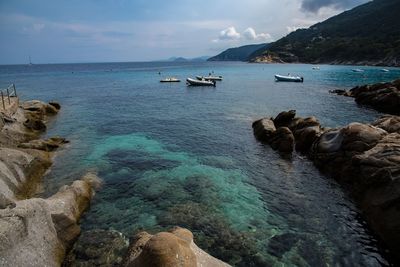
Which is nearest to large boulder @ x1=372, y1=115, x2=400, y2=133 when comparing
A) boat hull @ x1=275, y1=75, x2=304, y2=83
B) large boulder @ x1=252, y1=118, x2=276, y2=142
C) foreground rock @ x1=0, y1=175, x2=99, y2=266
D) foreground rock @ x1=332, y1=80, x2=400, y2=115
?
large boulder @ x1=252, y1=118, x2=276, y2=142

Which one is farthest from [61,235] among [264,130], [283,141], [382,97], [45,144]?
[382,97]

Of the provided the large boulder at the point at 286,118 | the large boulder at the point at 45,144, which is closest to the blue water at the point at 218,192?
the large boulder at the point at 45,144

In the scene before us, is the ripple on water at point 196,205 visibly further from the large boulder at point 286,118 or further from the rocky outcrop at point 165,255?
the large boulder at point 286,118

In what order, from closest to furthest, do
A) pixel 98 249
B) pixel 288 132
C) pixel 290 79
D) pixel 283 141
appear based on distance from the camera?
pixel 98 249, pixel 283 141, pixel 288 132, pixel 290 79

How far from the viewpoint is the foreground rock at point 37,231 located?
1157 centimetres

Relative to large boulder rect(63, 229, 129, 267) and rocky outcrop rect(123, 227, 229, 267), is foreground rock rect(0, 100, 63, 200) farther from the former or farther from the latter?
rocky outcrop rect(123, 227, 229, 267)

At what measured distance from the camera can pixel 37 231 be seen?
43.0ft

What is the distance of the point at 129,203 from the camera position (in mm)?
19875

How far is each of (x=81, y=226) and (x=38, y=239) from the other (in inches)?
171

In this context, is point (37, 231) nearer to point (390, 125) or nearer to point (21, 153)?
point (21, 153)

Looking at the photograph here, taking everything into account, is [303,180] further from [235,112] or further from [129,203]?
[235,112]

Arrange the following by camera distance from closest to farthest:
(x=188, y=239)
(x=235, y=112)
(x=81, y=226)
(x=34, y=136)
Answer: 1. (x=188, y=239)
2. (x=81, y=226)
3. (x=34, y=136)
4. (x=235, y=112)

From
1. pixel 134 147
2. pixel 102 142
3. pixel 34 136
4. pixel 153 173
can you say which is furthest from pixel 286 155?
pixel 34 136

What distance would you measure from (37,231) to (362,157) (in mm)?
19151
